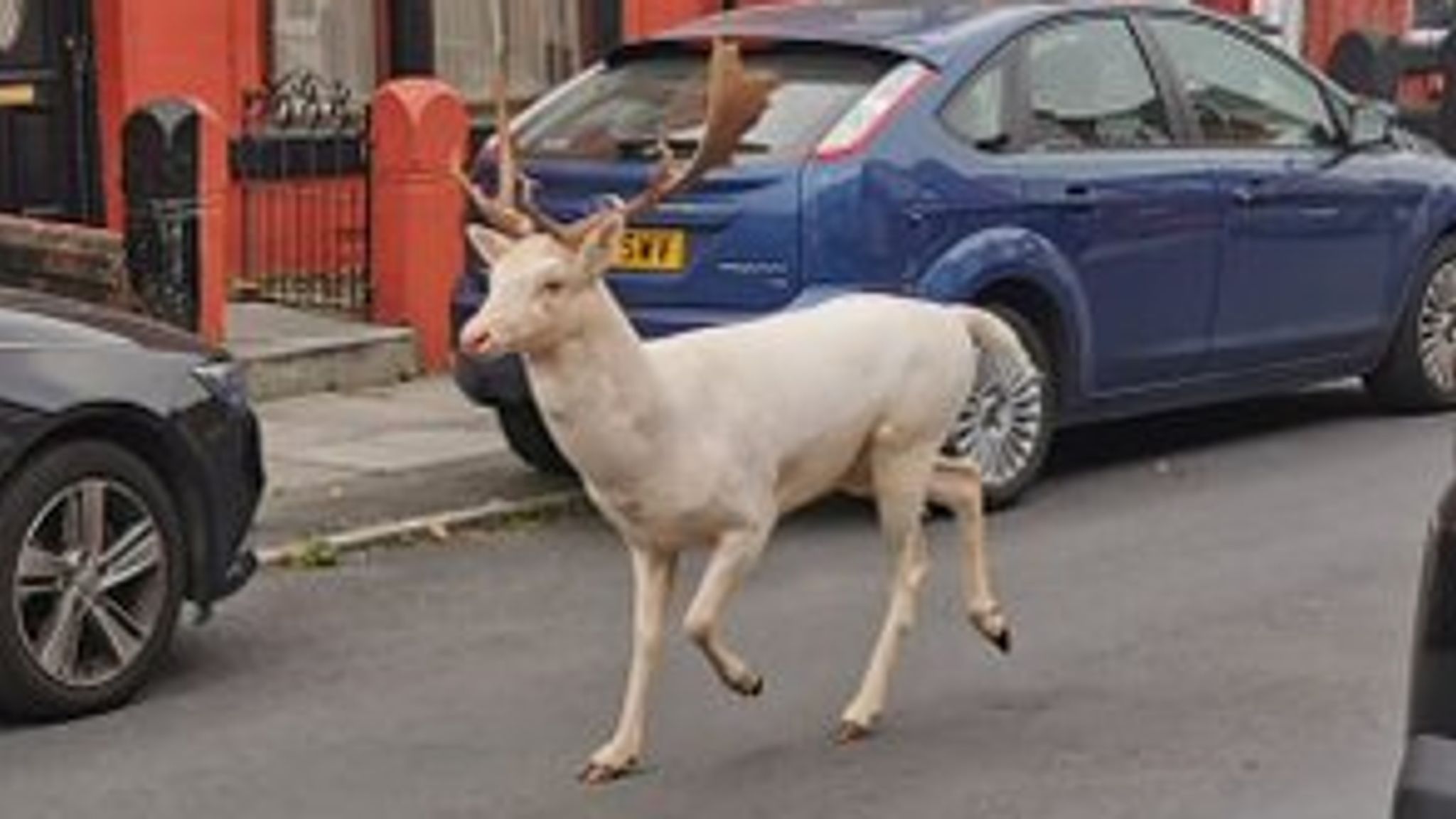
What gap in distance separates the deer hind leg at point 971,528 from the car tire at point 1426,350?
485 centimetres

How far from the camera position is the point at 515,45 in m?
15.7

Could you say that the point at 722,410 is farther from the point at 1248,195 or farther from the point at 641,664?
the point at 1248,195

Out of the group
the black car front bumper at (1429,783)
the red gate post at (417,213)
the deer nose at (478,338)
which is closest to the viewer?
the black car front bumper at (1429,783)

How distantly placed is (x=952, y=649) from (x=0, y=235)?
3.88 m

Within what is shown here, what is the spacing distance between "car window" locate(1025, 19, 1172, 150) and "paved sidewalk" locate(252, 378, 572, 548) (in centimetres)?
224

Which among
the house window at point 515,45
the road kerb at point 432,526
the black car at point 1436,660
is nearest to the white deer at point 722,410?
the road kerb at point 432,526

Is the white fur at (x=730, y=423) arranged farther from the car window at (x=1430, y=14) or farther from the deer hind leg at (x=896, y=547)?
the car window at (x=1430, y=14)

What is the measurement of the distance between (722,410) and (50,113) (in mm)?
7558

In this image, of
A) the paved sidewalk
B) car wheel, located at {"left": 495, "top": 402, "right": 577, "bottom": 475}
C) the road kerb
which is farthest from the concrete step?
the road kerb

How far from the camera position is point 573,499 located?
970 centimetres

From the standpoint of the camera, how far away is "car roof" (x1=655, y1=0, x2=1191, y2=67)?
9422 millimetres

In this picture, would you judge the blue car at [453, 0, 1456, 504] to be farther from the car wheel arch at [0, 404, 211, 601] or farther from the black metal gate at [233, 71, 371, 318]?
the black metal gate at [233, 71, 371, 318]

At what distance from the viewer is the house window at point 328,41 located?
1423cm

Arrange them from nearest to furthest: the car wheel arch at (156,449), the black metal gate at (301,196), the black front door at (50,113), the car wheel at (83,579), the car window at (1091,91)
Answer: the car wheel at (83,579)
the car wheel arch at (156,449)
the car window at (1091,91)
the black front door at (50,113)
the black metal gate at (301,196)
